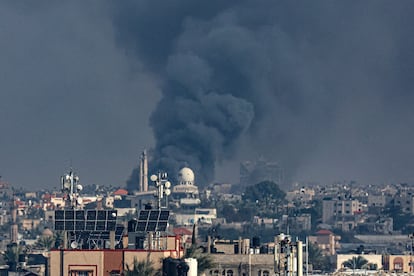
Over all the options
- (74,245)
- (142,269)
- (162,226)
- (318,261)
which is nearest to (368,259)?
(318,261)

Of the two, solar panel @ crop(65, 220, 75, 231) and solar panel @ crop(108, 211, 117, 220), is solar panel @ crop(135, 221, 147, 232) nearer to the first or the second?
solar panel @ crop(108, 211, 117, 220)

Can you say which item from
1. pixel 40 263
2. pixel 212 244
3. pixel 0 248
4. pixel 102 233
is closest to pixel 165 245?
pixel 102 233

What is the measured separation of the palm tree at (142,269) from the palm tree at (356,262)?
3202 inches

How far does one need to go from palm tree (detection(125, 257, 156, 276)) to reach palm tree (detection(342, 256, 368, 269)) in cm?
8133

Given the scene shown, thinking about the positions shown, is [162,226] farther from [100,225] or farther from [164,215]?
[100,225]

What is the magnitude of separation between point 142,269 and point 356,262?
294ft

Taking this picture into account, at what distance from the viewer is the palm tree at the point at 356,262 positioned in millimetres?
167625

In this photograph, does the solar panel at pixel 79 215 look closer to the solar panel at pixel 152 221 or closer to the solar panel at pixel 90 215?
the solar panel at pixel 90 215

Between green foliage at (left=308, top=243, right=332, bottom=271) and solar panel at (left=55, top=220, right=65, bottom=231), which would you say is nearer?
solar panel at (left=55, top=220, right=65, bottom=231)

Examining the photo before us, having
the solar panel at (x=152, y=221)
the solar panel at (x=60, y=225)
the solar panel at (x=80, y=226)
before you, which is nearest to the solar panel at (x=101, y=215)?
the solar panel at (x=80, y=226)

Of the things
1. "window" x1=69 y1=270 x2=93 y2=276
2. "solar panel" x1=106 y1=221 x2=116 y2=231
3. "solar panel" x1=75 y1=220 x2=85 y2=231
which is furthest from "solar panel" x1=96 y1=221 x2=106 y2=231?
"window" x1=69 y1=270 x2=93 y2=276

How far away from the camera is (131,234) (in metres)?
92.6

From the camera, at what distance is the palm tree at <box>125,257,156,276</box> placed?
82750 millimetres

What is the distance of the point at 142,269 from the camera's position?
273 ft
